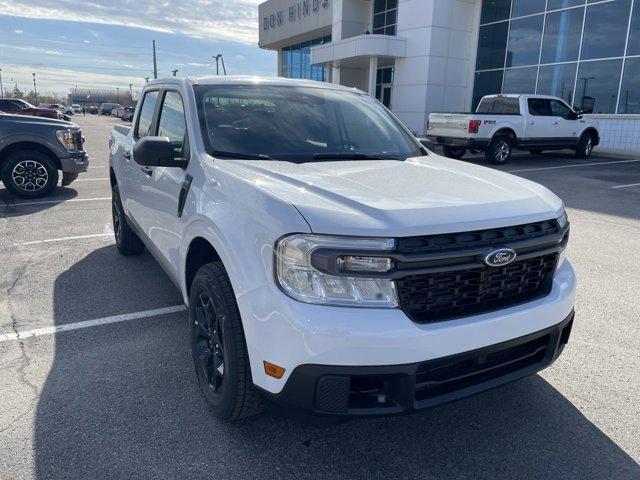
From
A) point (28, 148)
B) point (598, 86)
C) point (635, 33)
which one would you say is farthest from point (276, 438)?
point (598, 86)

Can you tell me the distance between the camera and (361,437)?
8.66ft

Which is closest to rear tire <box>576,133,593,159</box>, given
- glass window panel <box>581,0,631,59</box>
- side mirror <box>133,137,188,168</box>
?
glass window panel <box>581,0,631,59</box>

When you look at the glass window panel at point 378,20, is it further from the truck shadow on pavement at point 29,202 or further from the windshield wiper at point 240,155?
the windshield wiper at point 240,155

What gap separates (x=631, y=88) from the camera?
1722cm

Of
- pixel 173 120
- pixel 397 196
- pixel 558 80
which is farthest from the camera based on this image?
pixel 558 80

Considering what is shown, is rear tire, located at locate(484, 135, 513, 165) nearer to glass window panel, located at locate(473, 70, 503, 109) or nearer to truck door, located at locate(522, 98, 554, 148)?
truck door, located at locate(522, 98, 554, 148)

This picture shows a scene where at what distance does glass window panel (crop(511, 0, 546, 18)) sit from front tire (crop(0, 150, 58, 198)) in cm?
1938

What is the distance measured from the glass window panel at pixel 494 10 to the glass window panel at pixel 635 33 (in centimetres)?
590

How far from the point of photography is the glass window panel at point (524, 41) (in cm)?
2048

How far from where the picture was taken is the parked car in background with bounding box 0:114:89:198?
850cm

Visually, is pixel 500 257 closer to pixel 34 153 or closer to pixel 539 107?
pixel 34 153

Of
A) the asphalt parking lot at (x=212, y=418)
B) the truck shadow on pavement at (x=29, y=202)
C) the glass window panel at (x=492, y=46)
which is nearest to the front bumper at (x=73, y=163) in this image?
the truck shadow on pavement at (x=29, y=202)

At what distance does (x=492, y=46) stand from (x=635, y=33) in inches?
266

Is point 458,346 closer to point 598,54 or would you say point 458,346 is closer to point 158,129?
point 158,129
